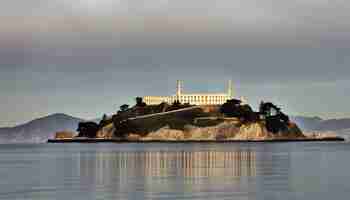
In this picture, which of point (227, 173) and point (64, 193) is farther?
point (227, 173)

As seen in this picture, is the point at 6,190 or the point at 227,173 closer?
the point at 6,190

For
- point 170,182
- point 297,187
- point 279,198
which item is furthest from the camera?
point 170,182

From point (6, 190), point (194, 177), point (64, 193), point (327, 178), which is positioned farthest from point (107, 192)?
point (327, 178)

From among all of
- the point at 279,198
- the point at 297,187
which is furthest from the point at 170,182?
the point at 279,198

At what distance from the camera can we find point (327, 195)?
5294cm

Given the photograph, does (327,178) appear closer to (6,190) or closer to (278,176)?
(278,176)

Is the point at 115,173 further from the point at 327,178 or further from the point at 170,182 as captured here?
the point at 327,178

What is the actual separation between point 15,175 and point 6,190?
20.3 m

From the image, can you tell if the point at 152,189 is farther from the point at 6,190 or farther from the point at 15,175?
the point at 15,175

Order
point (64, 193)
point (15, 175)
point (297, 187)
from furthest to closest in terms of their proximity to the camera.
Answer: point (15, 175)
point (297, 187)
point (64, 193)

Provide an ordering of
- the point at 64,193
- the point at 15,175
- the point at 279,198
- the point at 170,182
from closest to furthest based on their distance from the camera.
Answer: the point at 279,198
the point at 64,193
the point at 170,182
the point at 15,175

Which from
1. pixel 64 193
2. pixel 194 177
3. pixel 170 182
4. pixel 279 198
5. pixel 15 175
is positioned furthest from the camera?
pixel 15 175

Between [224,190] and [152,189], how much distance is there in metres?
5.67

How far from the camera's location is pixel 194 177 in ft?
239
